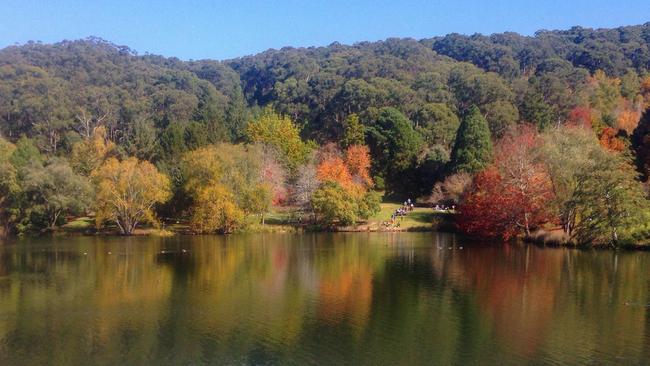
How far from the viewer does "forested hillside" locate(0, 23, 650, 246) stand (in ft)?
237

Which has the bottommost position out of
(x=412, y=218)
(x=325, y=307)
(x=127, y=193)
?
(x=325, y=307)

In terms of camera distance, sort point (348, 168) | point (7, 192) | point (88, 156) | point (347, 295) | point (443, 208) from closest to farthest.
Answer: point (347, 295) → point (7, 192) → point (443, 208) → point (88, 156) → point (348, 168)

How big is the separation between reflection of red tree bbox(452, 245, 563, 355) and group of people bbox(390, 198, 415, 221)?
55.7ft

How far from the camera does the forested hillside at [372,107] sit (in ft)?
237

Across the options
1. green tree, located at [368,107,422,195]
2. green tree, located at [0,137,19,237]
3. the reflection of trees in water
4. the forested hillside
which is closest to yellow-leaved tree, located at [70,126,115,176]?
the forested hillside

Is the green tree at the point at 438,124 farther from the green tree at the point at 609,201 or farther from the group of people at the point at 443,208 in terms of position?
the green tree at the point at 609,201

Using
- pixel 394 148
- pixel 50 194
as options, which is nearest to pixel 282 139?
pixel 394 148

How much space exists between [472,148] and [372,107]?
2591 cm

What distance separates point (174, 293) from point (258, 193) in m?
30.7

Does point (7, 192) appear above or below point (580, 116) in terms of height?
below

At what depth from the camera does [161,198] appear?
197 ft

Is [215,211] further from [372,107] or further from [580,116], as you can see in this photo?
[580,116]

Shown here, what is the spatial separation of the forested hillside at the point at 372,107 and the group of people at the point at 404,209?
11.5 ft

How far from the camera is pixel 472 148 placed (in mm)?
66875
